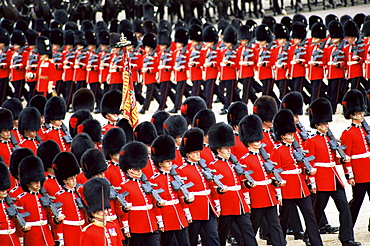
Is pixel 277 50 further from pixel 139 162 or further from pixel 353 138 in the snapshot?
pixel 139 162

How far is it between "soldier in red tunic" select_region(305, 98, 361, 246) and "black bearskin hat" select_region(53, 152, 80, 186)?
76.9 inches

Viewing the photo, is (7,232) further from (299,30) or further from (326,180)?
(299,30)

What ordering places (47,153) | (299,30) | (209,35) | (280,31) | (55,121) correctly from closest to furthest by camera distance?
(47,153) → (55,121) → (299,30) → (280,31) → (209,35)

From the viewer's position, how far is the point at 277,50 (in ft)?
39.8

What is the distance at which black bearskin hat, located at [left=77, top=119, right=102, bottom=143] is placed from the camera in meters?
7.95

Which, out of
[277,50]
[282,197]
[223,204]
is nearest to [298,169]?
[282,197]

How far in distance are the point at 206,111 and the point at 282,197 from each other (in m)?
1.14

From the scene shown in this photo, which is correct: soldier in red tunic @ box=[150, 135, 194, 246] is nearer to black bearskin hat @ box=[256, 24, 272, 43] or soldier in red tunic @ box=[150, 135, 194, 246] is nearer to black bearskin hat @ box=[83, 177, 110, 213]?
black bearskin hat @ box=[83, 177, 110, 213]

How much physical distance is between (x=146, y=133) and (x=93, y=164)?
1057 millimetres

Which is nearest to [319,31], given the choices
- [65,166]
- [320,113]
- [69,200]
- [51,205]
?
[320,113]

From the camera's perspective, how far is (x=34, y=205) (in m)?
6.49

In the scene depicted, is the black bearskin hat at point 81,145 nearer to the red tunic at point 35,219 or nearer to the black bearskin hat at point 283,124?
the red tunic at point 35,219

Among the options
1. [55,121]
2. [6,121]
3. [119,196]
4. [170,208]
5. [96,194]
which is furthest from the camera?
[55,121]

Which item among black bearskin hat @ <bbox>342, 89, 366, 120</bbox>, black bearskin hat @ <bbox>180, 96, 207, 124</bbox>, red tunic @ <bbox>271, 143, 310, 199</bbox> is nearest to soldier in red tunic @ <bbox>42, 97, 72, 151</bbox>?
black bearskin hat @ <bbox>180, 96, 207, 124</bbox>
